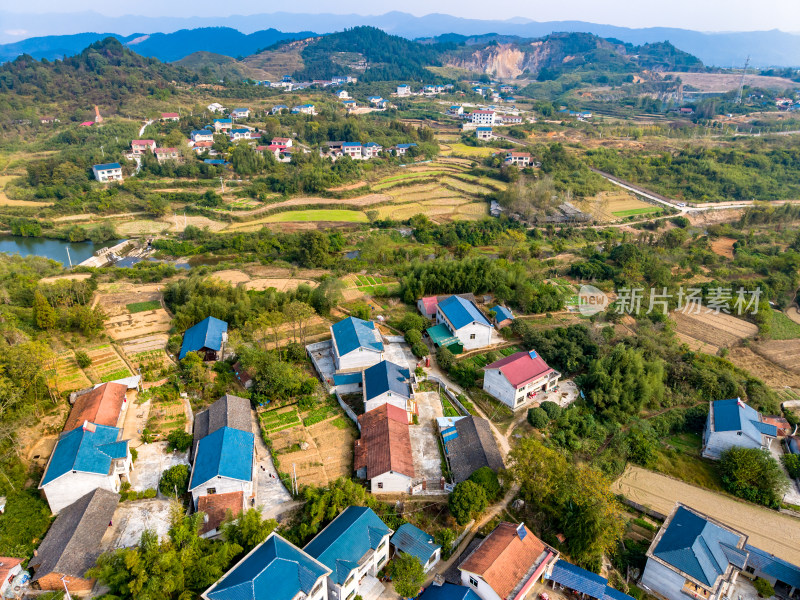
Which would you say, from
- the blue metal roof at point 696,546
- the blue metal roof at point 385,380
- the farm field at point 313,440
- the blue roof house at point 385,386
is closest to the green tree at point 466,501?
the farm field at point 313,440

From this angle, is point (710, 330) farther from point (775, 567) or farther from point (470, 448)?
point (470, 448)

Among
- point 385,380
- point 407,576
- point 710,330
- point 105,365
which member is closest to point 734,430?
point 710,330

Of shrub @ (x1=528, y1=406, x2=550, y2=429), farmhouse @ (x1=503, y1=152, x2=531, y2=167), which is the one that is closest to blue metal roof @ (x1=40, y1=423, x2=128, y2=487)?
shrub @ (x1=528, y1=406, x2=550, y2=429)

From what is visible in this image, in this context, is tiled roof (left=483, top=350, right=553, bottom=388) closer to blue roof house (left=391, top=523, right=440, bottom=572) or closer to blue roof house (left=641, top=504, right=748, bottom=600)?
blue roof house (left=641, top=504, right=748, bottom=600)

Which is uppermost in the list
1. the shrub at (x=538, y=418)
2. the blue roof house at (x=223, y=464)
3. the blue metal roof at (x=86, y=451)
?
the blue metal roof at (x=86, y=451)

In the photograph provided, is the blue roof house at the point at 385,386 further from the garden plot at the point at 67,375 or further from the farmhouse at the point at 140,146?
the farmhouse at the point at 140,146
